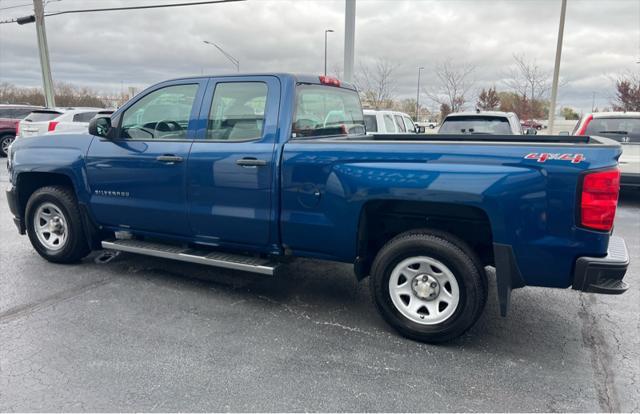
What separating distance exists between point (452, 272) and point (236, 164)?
6.22ft

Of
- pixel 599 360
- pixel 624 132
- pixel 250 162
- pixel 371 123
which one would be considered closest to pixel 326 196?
pixel 250 162

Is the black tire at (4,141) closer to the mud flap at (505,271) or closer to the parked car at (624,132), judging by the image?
the parked car at (624,132)

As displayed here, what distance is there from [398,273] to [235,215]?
4.74 ft

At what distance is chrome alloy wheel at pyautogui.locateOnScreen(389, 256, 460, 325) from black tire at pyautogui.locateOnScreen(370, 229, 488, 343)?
31 millimetres

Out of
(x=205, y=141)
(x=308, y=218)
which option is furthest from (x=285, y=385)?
(x=205, y=141)

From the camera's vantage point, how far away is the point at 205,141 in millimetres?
4027

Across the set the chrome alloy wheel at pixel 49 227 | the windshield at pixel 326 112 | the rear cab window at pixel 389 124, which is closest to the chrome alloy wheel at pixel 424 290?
the windshield at pixel 326 112

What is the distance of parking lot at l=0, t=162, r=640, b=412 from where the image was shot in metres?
2.75

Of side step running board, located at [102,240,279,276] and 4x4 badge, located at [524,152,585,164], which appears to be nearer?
4x4 badge, located at [524,152,585,164]

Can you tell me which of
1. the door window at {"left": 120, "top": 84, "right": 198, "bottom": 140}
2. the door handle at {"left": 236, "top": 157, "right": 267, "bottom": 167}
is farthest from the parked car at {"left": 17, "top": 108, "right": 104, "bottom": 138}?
the door handle at {"left": 236, "top": 157, "right": 267, "bottom": 167}

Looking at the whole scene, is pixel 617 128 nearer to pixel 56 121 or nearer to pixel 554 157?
pixel 554 157

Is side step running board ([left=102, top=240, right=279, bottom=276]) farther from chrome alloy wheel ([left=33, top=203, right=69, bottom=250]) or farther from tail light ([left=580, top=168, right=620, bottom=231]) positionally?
tail light ([left=580, top=168, right=620, bottom=231])

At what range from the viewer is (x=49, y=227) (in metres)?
5.09

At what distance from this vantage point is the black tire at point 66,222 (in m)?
4.84
